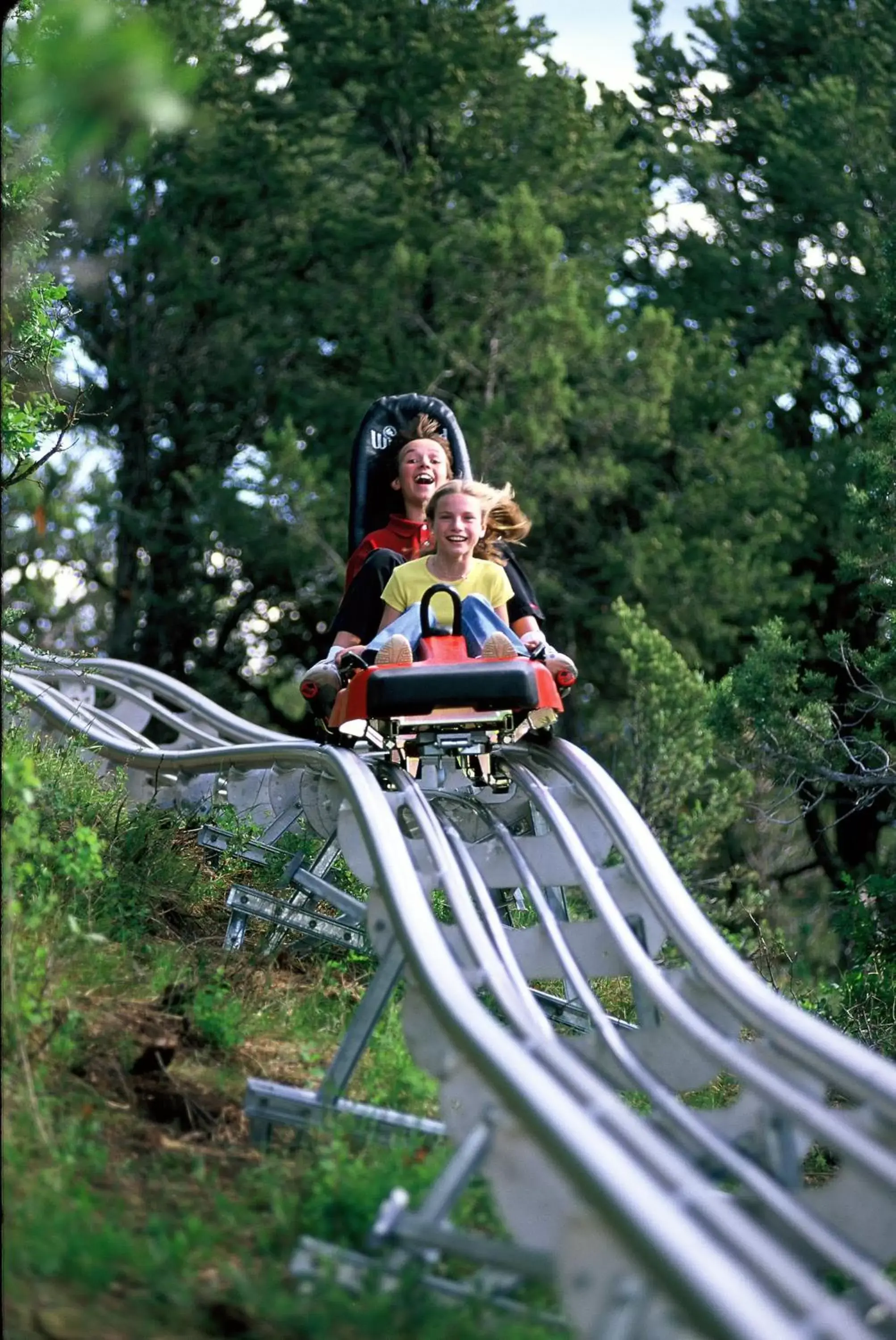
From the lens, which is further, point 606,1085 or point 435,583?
point 435,583

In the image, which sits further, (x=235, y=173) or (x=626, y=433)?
(x=235, y=173)

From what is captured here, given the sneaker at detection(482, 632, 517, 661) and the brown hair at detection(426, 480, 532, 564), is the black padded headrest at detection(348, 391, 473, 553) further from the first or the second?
the sneaker at detection(482, 632, 517, 661)

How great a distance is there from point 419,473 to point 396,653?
1.86m

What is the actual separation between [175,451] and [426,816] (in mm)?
19179

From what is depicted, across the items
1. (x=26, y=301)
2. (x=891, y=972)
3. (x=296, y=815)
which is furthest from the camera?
(x=891, y=972)

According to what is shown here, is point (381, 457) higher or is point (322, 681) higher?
point (381, 457)

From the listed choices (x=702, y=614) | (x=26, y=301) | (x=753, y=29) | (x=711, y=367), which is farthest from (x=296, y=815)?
(x=753, y=29)

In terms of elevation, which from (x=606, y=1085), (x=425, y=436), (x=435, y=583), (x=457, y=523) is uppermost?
(x=425, y=436)

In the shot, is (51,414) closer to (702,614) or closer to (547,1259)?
(547,1259)

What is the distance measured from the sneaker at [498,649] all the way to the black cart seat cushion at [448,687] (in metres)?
0.16

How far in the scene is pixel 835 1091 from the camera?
759 centimetres

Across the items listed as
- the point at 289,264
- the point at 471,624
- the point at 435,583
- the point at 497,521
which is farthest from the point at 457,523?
the point at 289,264

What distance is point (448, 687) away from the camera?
18.4 ft

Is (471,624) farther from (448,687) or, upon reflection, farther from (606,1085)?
(606,1085)
